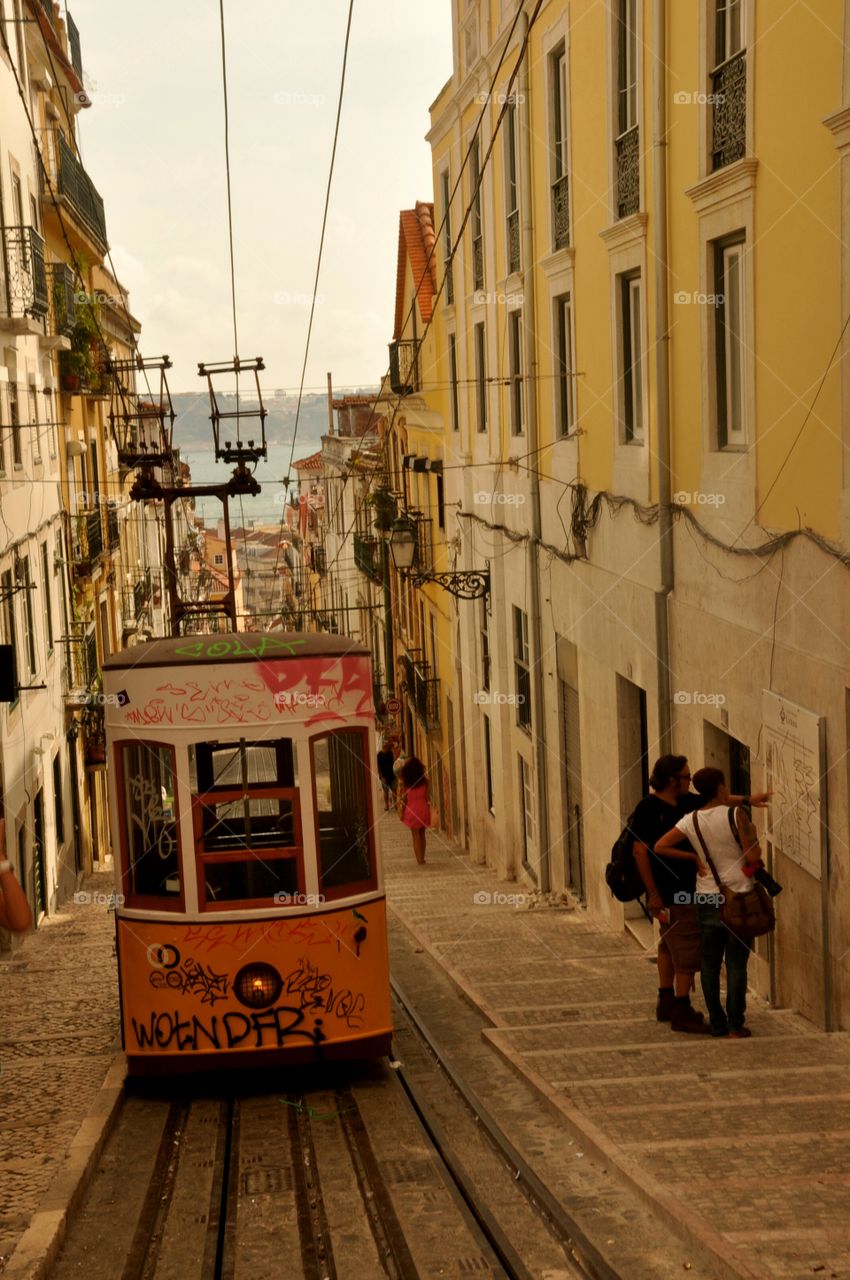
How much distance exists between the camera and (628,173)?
1295 centimetres

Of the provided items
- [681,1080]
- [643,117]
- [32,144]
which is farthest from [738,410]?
[32,144]

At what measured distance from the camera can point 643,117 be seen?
12242 mm

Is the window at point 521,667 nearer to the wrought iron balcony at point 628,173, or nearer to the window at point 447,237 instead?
the window at point 447,237

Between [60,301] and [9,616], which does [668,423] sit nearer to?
[9,616]

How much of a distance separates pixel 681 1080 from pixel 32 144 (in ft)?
65.3

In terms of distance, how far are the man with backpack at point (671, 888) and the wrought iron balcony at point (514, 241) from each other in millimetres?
10743

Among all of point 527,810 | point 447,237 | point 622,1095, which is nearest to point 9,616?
point 527,810

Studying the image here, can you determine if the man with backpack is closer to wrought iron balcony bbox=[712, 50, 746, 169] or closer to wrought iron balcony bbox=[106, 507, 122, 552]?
wrought iron balcony bbox=[712, 50, 746, 169]

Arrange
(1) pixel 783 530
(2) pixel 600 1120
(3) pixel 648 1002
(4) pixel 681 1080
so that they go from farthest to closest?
(3) pixel 648 1002 < (1) pixel 783 530 < (4) pixel 681 1080 < (2) pixel 600 1120

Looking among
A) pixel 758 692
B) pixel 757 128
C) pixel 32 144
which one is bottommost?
pixel 758 692

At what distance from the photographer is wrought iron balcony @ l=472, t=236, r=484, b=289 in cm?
2103

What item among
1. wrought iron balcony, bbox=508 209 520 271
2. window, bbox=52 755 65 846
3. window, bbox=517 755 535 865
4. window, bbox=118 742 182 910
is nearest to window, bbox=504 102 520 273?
wrought iron balcony, bbox=508 209 520 271

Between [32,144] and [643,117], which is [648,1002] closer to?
[643,117]

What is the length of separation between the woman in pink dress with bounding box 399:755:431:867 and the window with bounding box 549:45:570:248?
27.8ft
